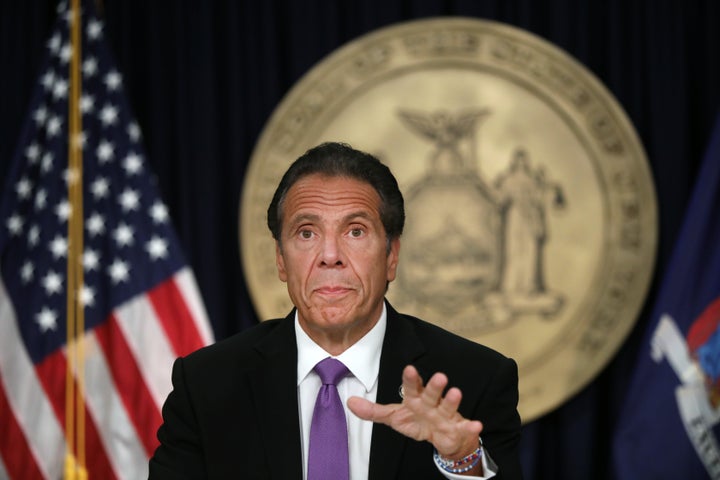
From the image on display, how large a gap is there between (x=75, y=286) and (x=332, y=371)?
2079 mm

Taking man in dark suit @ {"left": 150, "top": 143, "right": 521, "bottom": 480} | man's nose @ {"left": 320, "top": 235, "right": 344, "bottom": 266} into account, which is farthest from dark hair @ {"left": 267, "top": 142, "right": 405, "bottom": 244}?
man's nose @ {"left": 320, "top": 235, "right": 344, "bottom": 266}

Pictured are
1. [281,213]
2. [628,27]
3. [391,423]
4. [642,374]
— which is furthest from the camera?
[628,27]

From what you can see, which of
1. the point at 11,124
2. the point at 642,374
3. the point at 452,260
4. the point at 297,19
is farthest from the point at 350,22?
the point at 642,374

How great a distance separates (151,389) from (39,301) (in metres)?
0.52

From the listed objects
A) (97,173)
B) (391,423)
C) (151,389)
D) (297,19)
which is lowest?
(391,423)

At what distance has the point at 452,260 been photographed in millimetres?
3703

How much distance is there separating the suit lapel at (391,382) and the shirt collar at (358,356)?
21 mm

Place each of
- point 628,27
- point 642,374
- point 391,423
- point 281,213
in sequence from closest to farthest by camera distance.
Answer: point 391,423
point 281,213
point 642,374
point 628,27

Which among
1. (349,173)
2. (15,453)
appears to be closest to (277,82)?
(15,453)

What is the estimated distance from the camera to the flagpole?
351cm

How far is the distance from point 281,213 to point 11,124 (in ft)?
8.18

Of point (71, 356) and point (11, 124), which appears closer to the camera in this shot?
point (71, 356)

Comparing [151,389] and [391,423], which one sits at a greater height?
[151,389]

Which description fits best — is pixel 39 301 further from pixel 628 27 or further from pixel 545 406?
pixel 628 27
